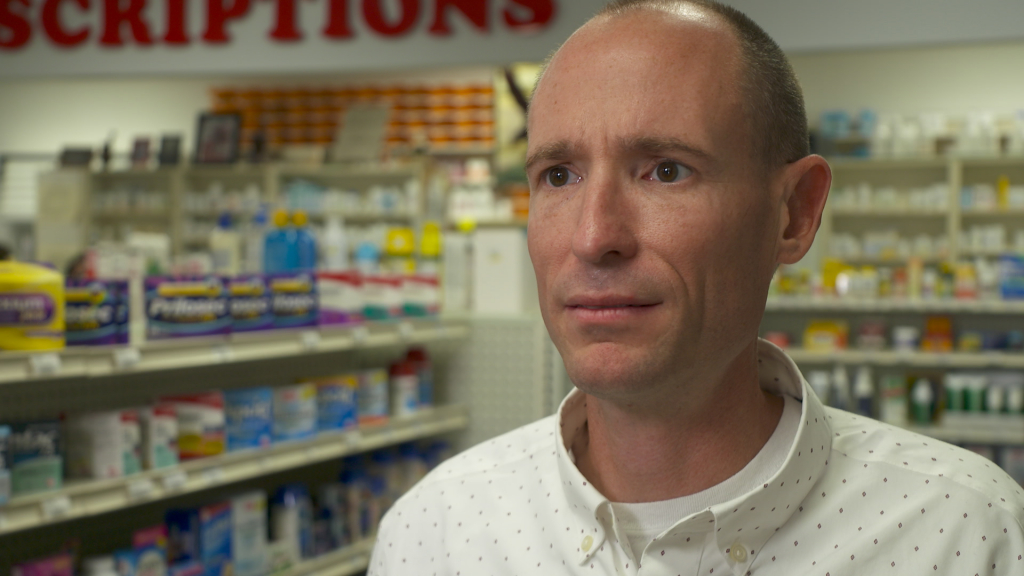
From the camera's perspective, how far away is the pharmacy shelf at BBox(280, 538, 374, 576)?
132 inches

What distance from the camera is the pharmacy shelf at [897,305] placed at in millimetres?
4805

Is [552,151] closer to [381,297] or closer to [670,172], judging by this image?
[670,172]

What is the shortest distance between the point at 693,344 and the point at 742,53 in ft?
1.08

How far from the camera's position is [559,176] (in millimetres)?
984

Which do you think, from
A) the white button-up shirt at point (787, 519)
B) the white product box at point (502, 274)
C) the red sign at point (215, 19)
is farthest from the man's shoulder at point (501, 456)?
the red sign at point (215, 19)

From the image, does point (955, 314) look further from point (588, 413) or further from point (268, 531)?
point (588, 413)

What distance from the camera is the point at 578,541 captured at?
1001 millimetres

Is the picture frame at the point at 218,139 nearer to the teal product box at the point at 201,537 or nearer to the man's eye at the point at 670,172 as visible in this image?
the teal product box at the point at 201,537

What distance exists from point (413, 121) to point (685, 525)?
9240mm

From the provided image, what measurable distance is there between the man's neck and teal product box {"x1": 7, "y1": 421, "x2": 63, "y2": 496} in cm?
202

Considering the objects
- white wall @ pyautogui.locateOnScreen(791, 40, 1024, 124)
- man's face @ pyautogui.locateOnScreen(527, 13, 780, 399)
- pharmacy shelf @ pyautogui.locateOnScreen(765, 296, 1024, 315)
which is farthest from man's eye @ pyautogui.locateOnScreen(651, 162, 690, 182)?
white wall @ pyautogui.locateOnScreen(791, 40, 1024, 124)

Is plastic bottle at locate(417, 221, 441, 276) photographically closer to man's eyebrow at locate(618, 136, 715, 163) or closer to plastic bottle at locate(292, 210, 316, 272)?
plastic bottle at locate(292, 210, 316, 272)

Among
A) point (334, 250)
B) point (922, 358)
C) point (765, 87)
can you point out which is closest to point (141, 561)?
point (334, 250)

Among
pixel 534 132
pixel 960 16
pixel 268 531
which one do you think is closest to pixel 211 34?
pixel 268 531
